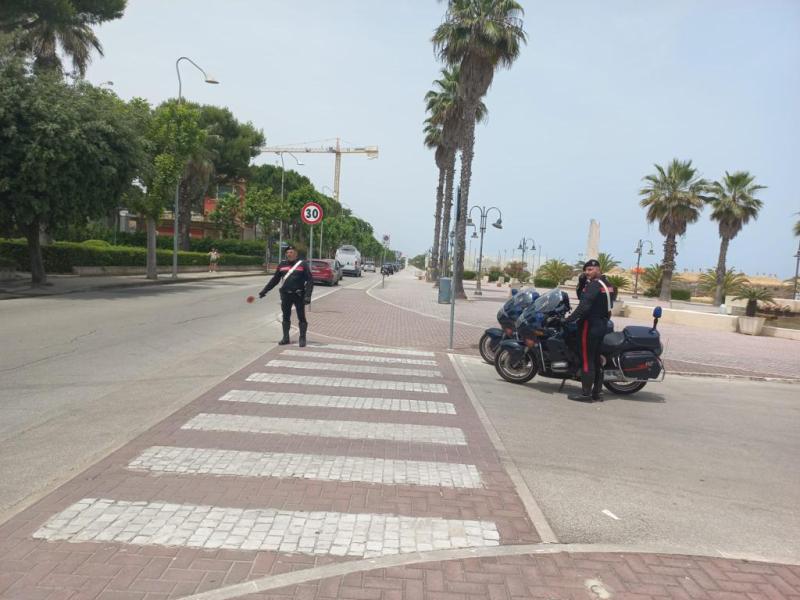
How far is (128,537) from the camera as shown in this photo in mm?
3395

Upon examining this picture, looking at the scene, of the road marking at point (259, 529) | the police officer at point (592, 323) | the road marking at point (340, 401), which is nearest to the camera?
the road marking at point (259, 529)

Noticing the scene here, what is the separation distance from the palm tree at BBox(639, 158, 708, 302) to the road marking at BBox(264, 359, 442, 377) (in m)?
39.8

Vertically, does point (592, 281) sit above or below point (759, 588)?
above

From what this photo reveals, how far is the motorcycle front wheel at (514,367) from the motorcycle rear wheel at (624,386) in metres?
1.04

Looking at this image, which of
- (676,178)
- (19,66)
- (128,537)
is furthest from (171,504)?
(676,178)

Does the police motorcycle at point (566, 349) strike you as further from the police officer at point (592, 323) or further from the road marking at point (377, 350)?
the road marking at point (377, 350)

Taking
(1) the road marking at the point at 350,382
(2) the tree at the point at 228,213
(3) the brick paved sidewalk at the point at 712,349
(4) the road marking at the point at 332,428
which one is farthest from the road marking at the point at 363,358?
(2) the tree at the point at 228,213

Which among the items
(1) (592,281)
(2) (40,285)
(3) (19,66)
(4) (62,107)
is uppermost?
(3) (19,66)

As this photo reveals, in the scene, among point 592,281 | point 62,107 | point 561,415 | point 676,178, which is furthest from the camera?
point 676,178

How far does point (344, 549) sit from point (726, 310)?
28220 millimetres

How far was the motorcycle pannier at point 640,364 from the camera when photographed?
26.3 ft

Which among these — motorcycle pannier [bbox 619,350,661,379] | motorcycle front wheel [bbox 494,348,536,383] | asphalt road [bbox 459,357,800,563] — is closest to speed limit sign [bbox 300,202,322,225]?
asphalt road [bbox 459,357,800,563]

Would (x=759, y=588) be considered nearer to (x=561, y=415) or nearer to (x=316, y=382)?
(x=561, y=415)

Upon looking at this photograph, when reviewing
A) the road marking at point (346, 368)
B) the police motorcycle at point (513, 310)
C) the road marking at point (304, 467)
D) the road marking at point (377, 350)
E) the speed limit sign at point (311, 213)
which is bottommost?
the road marking at point (377, 350)
